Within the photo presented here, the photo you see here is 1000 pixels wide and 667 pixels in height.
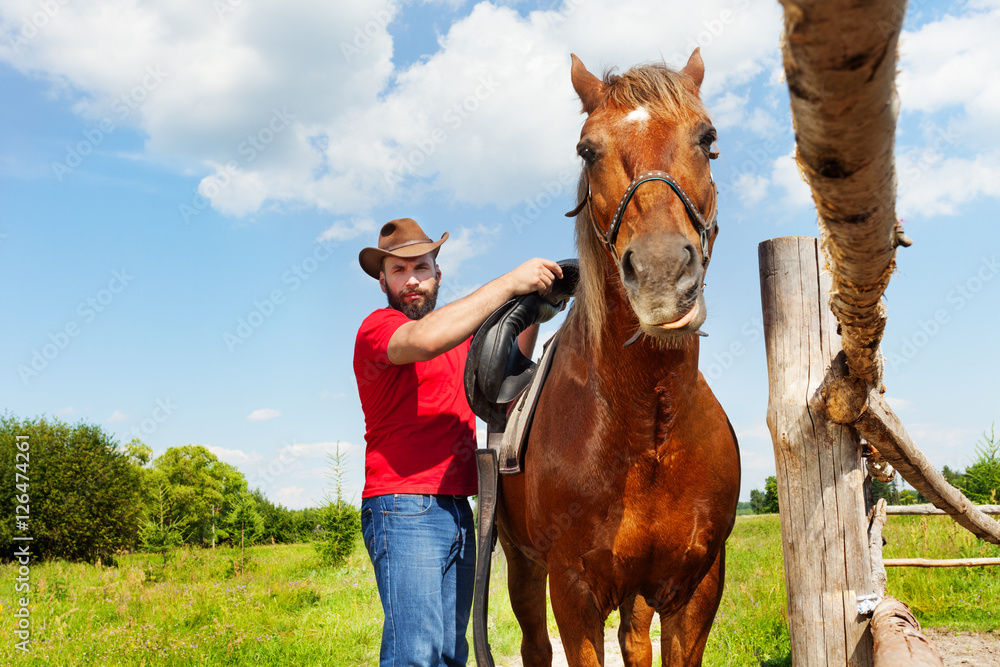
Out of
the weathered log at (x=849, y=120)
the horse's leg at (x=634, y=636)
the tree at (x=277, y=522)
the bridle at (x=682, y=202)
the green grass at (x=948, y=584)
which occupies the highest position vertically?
the bridle at (x=682, y=202)

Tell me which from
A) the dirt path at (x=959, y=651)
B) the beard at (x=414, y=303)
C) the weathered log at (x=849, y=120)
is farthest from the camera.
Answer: the dirt path at (x=959, y=651)

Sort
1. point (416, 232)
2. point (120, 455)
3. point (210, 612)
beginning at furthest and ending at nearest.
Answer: point (120, 455) < point (210, 612) < point (416, 232)

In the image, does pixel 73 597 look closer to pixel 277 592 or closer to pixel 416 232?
pixel 277 592

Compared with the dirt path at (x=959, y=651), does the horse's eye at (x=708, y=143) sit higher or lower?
higher

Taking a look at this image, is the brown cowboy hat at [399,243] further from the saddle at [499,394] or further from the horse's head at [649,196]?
the horse's head at [649,196]

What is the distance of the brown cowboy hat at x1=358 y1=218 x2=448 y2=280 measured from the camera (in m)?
3.25

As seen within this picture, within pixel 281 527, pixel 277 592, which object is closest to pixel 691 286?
pixel 277 592

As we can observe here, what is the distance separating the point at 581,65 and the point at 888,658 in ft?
7.71

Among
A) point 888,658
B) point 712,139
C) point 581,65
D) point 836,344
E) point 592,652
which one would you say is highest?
point 581,65

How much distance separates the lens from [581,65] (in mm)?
2531

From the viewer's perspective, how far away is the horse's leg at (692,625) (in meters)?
2.44

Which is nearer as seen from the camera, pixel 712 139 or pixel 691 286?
pixel 691 286

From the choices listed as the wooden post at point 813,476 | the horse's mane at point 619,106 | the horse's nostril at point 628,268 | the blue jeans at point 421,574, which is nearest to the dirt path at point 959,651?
the blue jeans at point 421,574

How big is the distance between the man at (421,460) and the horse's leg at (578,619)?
628 millimetres
